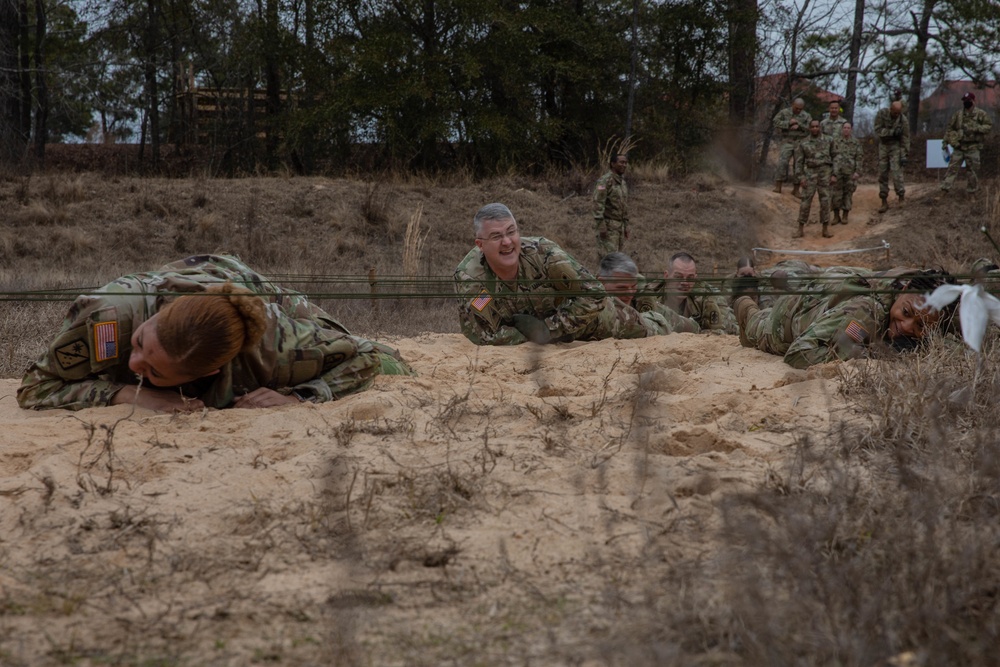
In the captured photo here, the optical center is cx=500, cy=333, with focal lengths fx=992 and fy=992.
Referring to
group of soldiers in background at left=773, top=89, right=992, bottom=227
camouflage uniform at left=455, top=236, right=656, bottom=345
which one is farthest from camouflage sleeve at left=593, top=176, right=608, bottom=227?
camouflage uniform at left=455, top=236, right=656, bottom=345

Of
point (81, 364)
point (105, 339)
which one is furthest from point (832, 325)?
point (81, 364)

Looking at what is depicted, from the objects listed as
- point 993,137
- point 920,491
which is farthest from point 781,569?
point 993,137

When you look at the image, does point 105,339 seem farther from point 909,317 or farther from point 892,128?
point 892,128

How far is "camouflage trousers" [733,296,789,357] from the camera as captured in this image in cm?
496

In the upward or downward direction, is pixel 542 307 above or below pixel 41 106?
below

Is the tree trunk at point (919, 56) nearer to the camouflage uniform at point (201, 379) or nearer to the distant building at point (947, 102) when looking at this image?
the distant building at point (947, 102)

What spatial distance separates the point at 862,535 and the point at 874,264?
41.7 feet

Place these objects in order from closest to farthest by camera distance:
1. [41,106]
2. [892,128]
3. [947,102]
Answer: [892,128]
[41,106]
[947,102]

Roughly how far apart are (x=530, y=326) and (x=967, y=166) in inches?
503

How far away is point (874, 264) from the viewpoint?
1398 cm

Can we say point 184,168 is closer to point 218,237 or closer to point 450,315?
point 218,237

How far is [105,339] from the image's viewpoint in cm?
362

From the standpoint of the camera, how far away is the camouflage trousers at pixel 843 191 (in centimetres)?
1552

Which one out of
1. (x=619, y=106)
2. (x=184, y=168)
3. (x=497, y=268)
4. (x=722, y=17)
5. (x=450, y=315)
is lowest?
(x=450, y=315)
